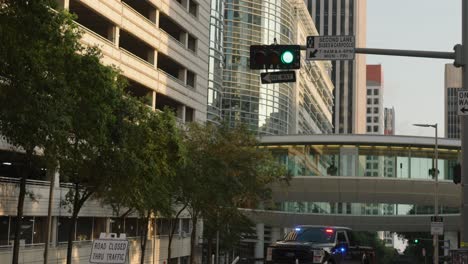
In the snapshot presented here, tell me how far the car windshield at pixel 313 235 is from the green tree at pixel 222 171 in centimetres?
1536

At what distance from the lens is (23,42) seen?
1552cm

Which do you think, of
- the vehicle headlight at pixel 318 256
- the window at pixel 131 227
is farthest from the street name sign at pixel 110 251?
the window at pixel 131 227

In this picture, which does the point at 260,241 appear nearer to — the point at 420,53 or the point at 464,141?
the point at 464,141

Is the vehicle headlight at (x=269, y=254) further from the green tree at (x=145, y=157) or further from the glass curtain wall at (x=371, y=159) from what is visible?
the glass curtain wall at (x=371, y=159)

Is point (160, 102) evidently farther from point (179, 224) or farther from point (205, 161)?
point (205, 161)

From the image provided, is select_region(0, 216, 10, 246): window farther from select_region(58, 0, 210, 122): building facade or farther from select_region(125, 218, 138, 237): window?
select_region(125, 218, 138, 237): window

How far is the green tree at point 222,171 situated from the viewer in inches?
1551

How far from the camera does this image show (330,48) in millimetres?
16312

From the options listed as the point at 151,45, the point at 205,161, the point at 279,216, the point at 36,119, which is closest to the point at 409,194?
the point at 279,216

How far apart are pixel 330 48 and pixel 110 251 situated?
648cm

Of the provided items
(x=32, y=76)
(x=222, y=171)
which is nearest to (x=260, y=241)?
(x=222, y=171)

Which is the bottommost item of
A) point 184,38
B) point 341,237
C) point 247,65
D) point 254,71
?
point 341,237

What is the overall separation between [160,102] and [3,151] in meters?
25.2

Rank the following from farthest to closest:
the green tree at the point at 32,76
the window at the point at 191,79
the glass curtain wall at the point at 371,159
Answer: the glass curtain wall at the point at 371,159, the window at the point at 191,79, the green tree at the point at 32,76
